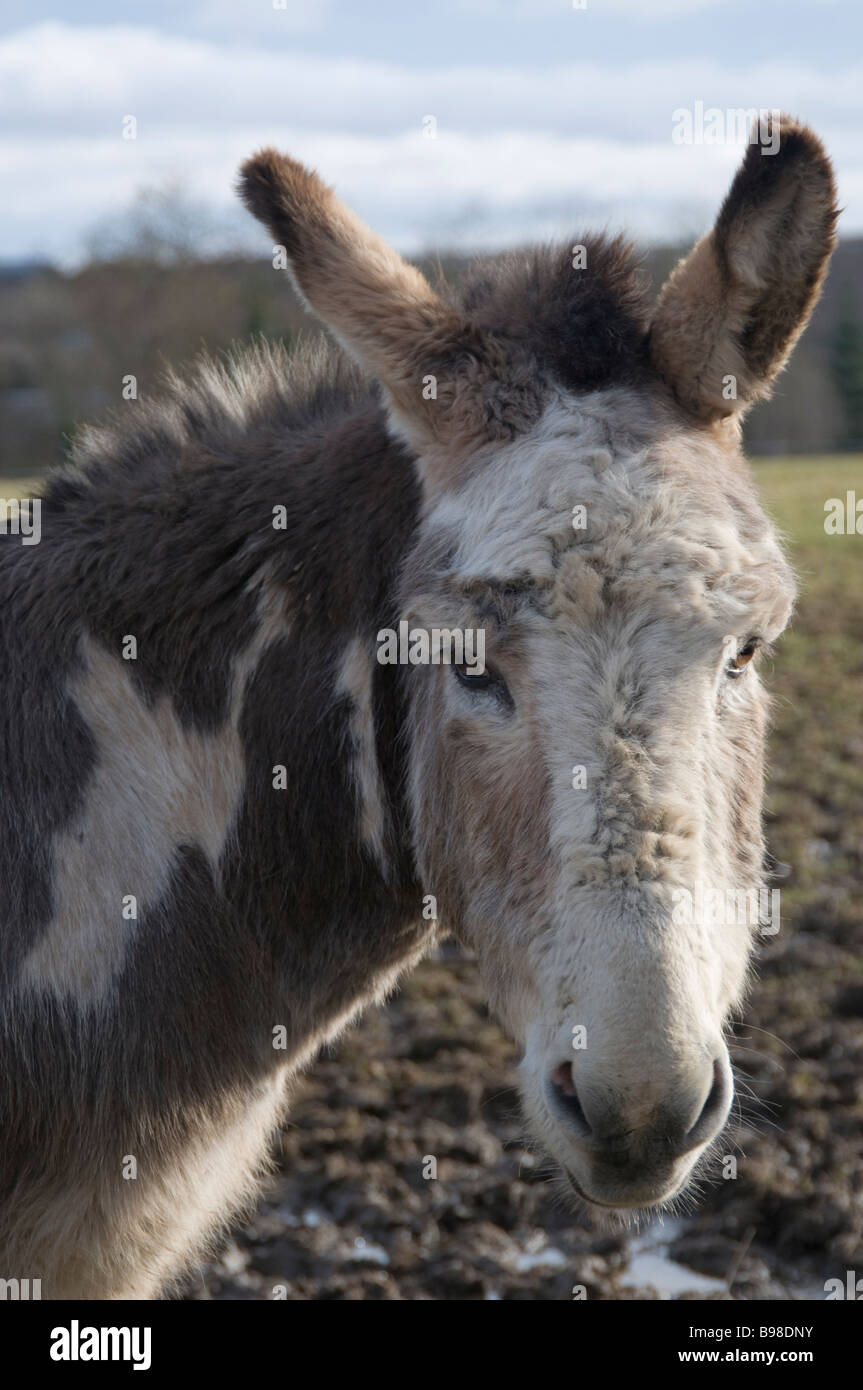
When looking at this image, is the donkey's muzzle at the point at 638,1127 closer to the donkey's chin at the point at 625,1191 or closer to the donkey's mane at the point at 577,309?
the donkey's chin at the point at 625,1191

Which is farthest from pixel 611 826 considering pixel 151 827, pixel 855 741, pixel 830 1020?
pixel 855 741

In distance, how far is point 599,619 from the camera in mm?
2400

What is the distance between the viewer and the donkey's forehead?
94.7 inches

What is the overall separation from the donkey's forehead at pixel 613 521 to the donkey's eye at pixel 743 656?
0.16ft

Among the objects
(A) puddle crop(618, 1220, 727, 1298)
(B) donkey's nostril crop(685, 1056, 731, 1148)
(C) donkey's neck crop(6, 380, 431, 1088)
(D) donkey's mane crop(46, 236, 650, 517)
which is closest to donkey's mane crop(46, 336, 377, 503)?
(D) donkey's mane crop(46, 236, 650, 517)

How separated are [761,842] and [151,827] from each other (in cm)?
150

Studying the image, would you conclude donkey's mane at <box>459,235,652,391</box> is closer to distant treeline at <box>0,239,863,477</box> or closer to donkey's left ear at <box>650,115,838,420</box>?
donkey's left ear at <box>650,115,838,420</box>

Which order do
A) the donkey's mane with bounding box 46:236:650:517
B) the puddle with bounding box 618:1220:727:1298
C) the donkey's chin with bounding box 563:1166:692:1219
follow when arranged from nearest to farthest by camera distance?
the donkey's chin with bounding box 563:1166:692:1219 < the donkey's mane with bounding box 46:236:650:517 < the puddle with bounding box 618:1220:727:1298

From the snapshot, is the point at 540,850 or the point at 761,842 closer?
the point at 540,850

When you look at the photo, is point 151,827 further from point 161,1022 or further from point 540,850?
point 540,850

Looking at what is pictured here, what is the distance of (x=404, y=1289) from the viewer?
14.5ft

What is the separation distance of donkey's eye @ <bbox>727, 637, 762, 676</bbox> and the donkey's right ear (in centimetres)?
76

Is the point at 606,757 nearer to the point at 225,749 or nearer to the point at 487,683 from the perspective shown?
the point at 487,683

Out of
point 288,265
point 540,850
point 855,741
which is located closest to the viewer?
point 540,850
